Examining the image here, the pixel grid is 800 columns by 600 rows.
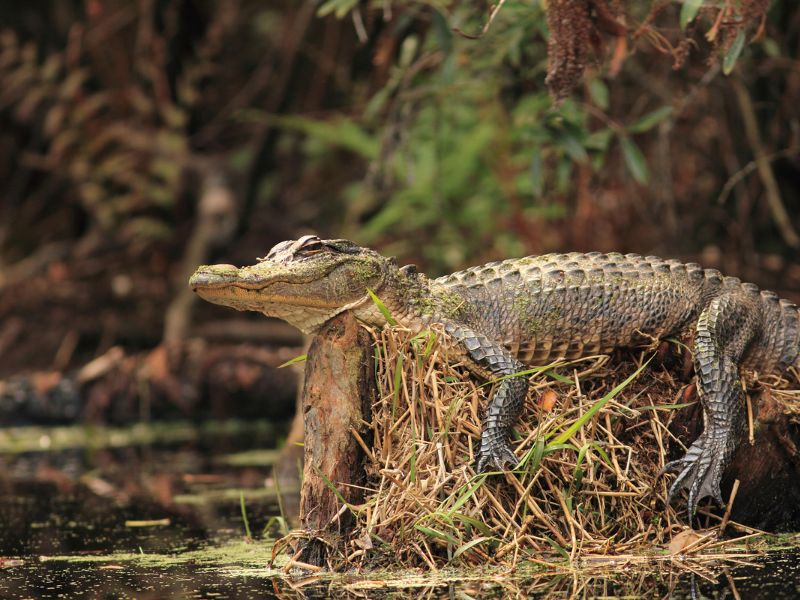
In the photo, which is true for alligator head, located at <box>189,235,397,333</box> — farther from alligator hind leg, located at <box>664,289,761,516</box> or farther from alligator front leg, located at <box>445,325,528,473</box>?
alligator hind leg, located at <box>664,289,761,516</box>

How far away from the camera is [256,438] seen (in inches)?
336

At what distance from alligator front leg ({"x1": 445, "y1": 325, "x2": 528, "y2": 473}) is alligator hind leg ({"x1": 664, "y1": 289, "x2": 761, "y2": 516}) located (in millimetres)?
624

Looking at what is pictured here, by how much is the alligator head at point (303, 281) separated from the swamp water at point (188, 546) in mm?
792

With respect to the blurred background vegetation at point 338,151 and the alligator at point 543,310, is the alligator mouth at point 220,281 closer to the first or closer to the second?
the alligator at point 543,310

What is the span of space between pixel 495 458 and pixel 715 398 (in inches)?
35.4

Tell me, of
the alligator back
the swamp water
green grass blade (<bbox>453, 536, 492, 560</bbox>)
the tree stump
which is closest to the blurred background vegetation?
the alligator back

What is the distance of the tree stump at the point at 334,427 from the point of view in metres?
3.86

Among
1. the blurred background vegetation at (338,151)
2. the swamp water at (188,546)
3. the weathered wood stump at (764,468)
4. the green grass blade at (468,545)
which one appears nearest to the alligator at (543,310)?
the weathered wood stump at (764,468)

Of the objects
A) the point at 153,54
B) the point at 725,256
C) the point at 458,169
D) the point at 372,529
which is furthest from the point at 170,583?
the point at 153,54

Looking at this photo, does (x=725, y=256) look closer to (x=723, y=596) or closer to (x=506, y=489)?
(x=506, y=489)

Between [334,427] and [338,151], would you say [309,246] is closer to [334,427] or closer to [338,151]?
[334,427]

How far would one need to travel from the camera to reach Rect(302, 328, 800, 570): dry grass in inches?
146

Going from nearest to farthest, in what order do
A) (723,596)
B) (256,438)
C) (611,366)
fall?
(723,596), (611,366), (256,438)

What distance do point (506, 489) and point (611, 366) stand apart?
78 cm
